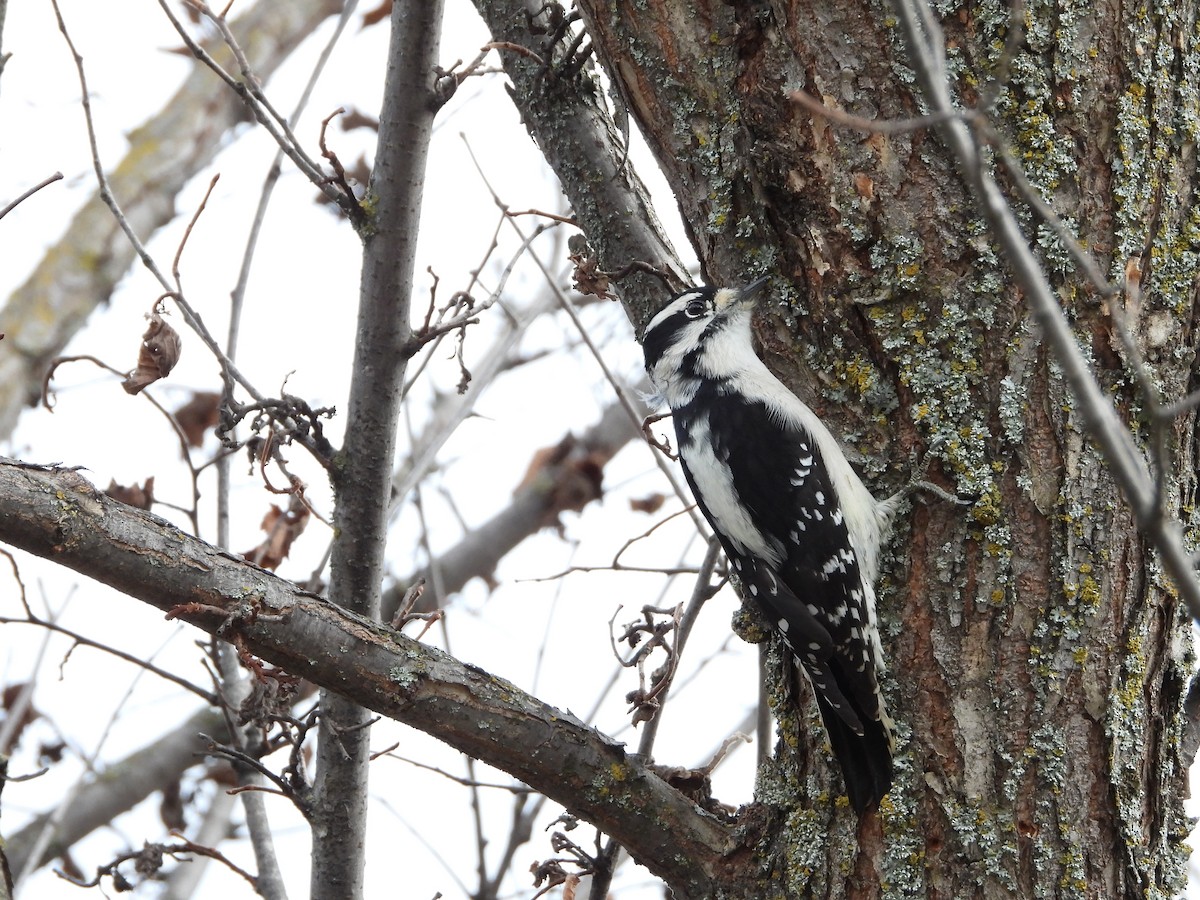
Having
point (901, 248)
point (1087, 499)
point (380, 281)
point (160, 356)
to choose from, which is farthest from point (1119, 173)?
point (160, 356)

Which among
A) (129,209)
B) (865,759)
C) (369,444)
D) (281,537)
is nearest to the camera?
(865,759)

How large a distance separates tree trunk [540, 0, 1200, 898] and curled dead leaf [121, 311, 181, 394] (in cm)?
151

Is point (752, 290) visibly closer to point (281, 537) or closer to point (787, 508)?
point (787, 508)

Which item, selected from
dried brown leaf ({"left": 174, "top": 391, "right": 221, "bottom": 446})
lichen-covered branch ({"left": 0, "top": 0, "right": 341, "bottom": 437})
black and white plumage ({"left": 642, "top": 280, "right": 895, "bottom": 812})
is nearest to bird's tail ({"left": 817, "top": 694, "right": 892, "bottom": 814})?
black and white plumage ({"left": 642, "top": 280, "right": 895, "bottom": 812})

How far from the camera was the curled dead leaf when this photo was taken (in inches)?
118

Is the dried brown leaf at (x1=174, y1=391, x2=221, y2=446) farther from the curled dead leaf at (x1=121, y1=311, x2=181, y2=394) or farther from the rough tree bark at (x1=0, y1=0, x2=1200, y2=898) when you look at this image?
the rough tree bark at (x1=0, y1=0, x2=1200, y2=898)

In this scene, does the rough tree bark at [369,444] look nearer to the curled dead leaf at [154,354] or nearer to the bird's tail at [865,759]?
the curled dead leaf at [154,354]

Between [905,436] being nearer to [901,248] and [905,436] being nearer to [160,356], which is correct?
[901,248]

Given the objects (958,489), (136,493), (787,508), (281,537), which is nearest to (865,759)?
(958,489)

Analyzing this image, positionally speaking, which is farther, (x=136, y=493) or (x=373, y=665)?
(x=136, y=493)

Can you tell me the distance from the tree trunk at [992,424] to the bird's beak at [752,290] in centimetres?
12

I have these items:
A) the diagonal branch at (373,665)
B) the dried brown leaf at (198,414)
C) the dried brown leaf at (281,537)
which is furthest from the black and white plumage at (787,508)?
the dried brown leaf at (198,414)

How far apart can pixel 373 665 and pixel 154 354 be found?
1.21 meters

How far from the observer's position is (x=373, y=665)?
2.29m
